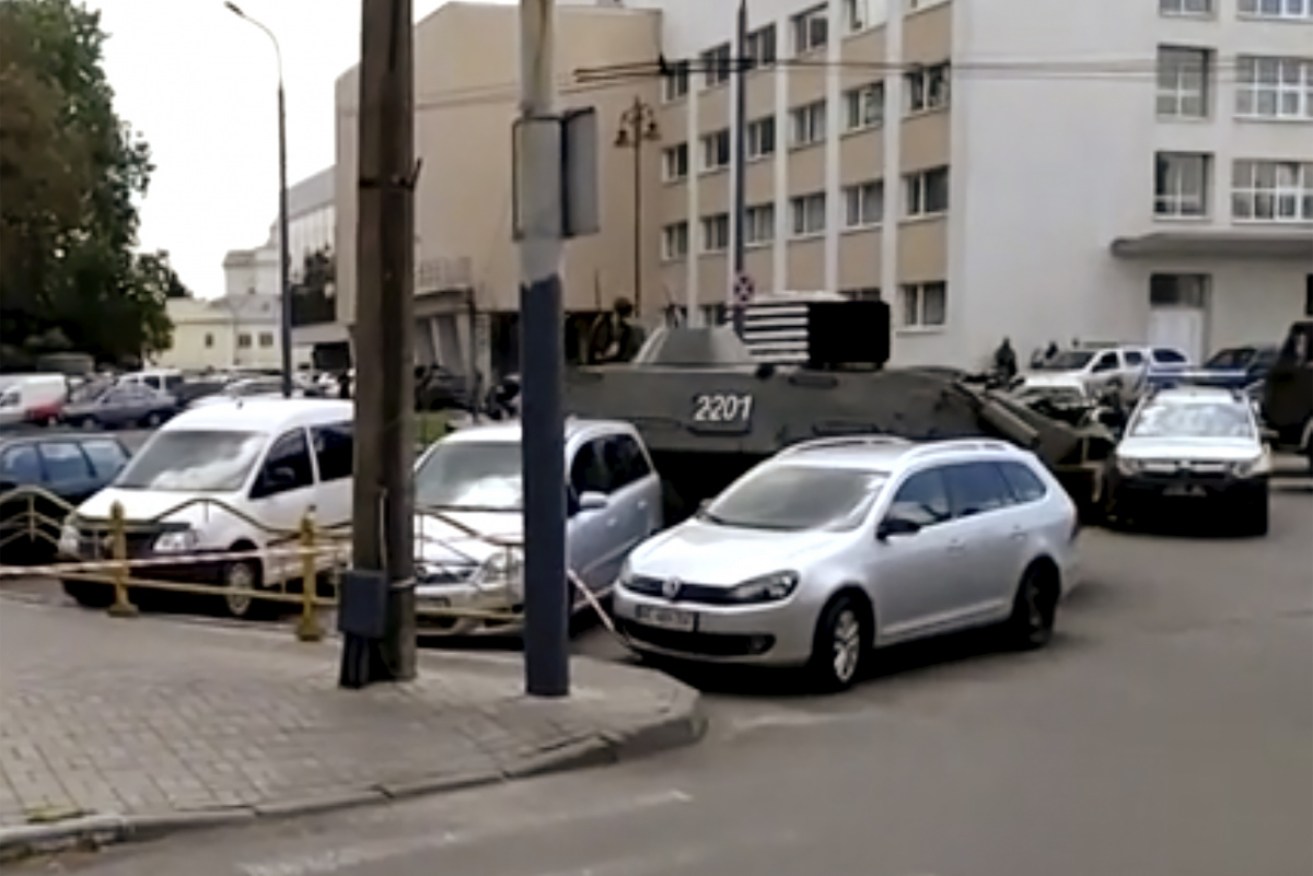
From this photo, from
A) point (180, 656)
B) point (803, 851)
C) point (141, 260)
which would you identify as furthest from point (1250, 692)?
point (141, 260)

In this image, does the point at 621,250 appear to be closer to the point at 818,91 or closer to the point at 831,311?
the point at 818,91

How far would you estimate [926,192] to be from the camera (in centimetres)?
4912

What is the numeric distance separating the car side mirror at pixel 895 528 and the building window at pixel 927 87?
36249 mm

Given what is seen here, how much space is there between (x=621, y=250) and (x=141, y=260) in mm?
24279

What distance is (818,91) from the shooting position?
5525 centimetres

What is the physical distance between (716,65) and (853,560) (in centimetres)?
4938

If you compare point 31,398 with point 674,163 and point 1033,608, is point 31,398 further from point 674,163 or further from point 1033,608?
point 1033,608

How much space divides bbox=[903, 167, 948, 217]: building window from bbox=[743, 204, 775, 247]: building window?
28.3 feet

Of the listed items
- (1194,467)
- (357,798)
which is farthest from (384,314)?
(1194,467)

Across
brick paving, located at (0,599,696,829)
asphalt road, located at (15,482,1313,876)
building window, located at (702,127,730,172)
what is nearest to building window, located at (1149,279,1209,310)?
building window, located at (702,127,730,172)

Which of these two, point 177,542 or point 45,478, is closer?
point 177,542

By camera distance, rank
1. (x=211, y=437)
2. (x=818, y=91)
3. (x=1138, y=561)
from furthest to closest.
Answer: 1. (x=818, y=91)
2. (x=1138, y=561)
3. (x=211, y=437)

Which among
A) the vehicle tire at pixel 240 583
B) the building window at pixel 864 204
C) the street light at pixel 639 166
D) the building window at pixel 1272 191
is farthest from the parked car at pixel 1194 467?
the street light at pixel 639 166

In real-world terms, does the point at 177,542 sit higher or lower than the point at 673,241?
lower
